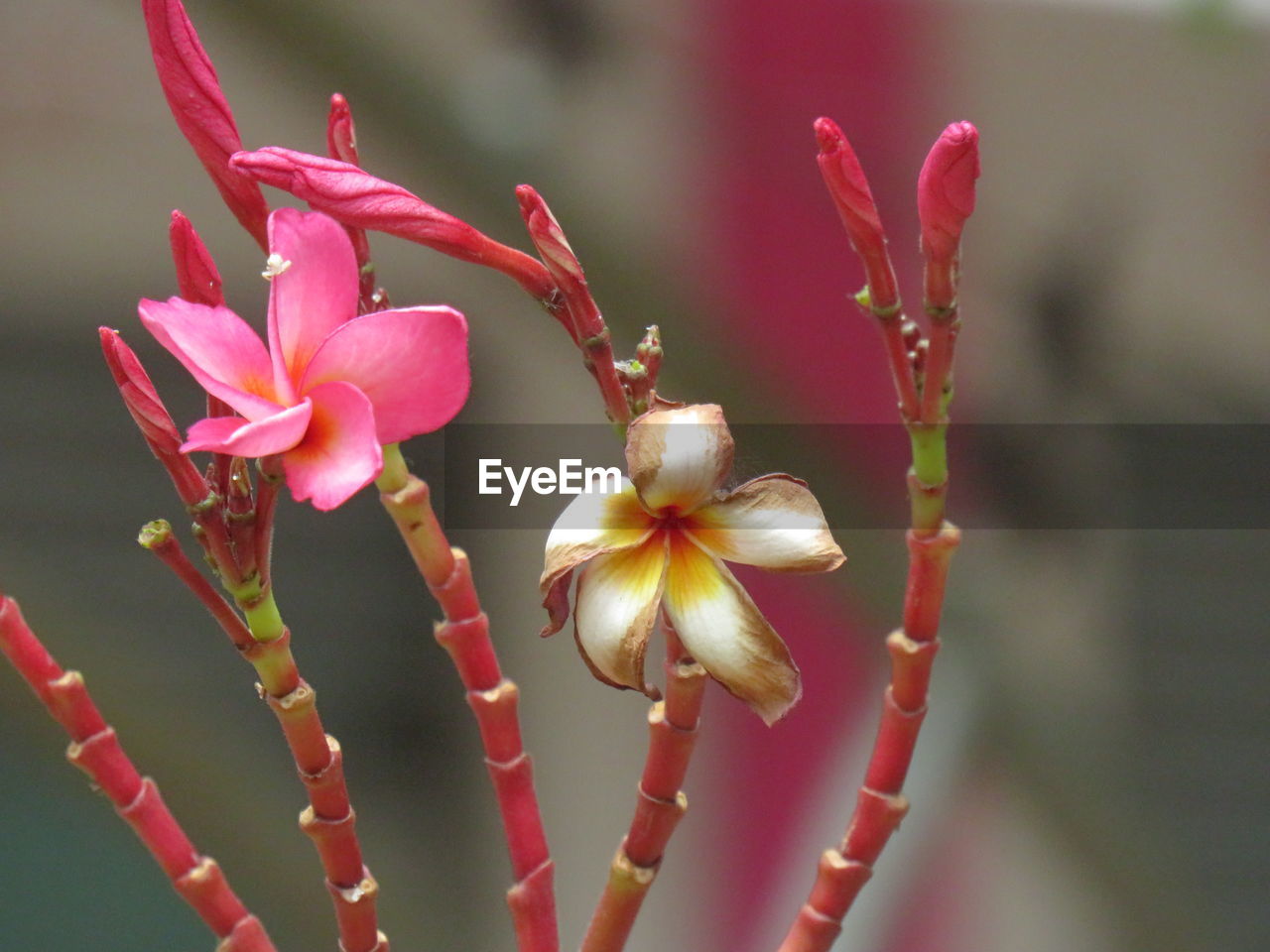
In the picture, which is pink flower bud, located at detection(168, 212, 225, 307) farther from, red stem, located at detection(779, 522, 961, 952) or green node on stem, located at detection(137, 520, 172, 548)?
red stem, located at detection(779, 522, 961, 952)

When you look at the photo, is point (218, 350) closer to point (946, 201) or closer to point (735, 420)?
point (946, 201)

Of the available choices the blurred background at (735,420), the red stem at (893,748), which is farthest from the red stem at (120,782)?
the blurred background at (735,420)

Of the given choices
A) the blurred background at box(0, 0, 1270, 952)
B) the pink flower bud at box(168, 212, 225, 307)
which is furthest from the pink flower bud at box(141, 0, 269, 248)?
the blurred background at box(0, 0, 1270, 952)

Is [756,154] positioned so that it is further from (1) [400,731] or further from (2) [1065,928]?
(2) [1065,928]

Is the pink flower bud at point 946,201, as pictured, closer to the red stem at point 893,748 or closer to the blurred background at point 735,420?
the red stem at point 893,748

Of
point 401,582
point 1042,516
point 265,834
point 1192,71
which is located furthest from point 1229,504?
point 265,834
